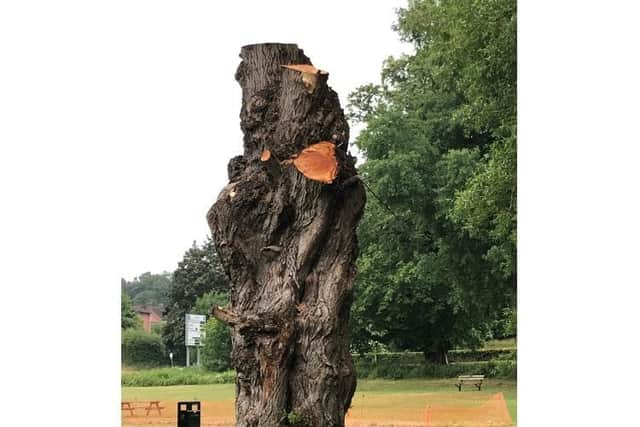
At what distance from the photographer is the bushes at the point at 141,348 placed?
11.1 metres

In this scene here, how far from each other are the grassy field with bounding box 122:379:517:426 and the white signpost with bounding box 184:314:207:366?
48cm

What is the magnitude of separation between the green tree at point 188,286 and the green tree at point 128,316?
1.04 feet

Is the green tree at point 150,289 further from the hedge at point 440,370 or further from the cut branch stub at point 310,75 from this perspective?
the cut branch stub at point 310,75

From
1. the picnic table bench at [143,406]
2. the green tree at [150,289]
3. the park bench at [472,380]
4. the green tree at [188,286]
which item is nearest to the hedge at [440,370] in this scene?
the park bench at [472,380]

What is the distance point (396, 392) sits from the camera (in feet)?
34.6

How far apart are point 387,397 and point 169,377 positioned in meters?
2.30

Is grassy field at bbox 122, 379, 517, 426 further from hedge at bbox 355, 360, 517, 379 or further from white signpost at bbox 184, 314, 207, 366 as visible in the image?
white signpost at bbox 184, 314, 207, 366

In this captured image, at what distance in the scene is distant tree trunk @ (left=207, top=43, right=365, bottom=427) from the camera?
5191 millimetres

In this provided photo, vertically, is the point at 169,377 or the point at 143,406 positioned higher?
the point at 169,377

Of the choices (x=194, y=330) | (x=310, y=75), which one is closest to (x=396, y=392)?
(x=194, y=330)

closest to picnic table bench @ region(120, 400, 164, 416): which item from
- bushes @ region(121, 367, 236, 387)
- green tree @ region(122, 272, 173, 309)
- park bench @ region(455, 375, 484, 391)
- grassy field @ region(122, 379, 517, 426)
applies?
grassy field @ region(122, 379, 517, 426)

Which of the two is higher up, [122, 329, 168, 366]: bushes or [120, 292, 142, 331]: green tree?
[120, 292, 142, 331]: green tree

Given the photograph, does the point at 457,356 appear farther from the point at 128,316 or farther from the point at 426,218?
the point at 128,316

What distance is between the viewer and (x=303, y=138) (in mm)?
5348
